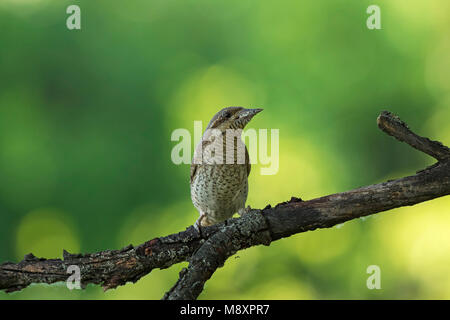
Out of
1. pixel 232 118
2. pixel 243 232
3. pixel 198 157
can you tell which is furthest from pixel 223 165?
pixel 243 232

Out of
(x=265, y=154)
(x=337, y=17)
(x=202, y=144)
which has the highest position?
(x=337, y=17)

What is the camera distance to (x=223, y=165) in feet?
14.2

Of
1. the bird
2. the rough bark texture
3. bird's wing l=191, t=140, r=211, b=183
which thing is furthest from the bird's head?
the rough bark texture

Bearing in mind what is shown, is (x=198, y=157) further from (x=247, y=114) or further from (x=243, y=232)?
(x=243, y=232)

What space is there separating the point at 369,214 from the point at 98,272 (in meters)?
1.53

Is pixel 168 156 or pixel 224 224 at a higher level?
pixel 168 156

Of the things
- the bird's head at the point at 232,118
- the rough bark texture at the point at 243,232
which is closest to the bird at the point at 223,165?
the bird's head at the point at 232,118

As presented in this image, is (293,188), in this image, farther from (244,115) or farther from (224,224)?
(224,224)

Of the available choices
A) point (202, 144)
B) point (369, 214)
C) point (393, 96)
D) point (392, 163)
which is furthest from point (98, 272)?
point (393, 96)

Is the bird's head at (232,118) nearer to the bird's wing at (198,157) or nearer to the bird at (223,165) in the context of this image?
the bird at (223,165)

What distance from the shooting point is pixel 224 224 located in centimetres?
317

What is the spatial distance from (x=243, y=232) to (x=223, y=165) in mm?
1299

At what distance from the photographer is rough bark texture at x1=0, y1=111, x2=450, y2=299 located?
2912mm

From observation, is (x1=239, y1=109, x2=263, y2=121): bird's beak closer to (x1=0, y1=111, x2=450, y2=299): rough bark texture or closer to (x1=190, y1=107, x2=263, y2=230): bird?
(x1=190, y1=107, x2=263, y2=230): bird
